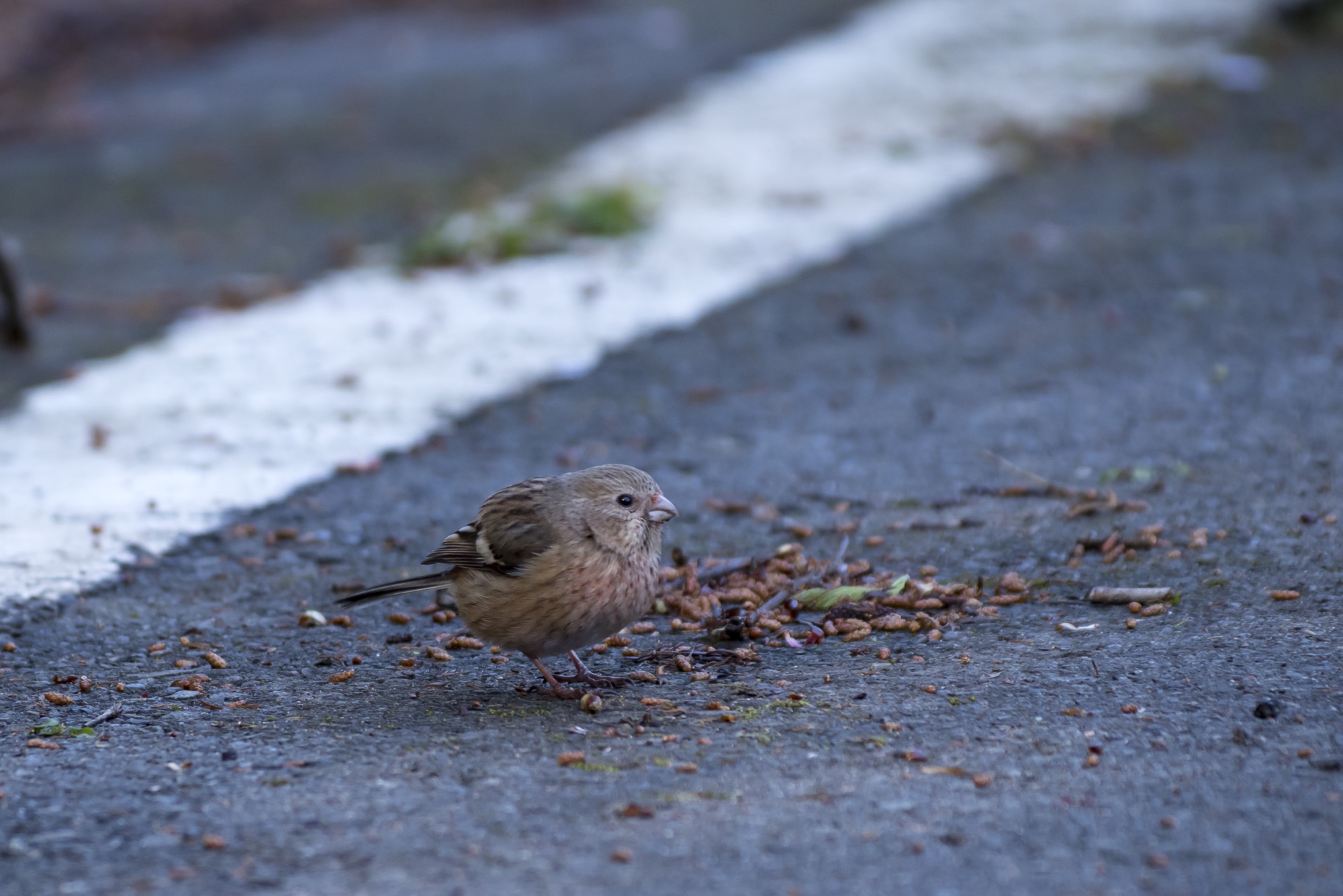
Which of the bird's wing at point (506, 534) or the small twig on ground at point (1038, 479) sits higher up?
the bird's wing at point (506, 534)

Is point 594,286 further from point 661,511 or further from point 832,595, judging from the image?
point 661,511

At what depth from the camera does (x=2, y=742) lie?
12.6ft

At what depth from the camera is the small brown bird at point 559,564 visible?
4.06m

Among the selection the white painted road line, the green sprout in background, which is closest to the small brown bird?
the white painted road line

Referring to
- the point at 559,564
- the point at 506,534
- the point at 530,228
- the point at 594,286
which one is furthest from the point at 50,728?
the point at 530,228

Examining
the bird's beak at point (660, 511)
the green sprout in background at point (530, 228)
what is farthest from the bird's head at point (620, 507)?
the green sprout in background at point (530, 228)

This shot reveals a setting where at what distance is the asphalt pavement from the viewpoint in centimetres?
317

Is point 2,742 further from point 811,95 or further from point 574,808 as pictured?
point 811,95

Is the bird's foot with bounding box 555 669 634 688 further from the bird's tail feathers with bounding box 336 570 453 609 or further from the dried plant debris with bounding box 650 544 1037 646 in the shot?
the bird's tail feathers with bounding box 336 570 453 609

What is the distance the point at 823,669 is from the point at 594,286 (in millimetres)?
4710

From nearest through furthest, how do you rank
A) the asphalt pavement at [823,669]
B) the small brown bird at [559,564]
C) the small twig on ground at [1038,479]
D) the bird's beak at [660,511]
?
the asphalt pavement at [823,669] < the small brown bird at [559,564] < the bird's beak at [660,511] < the small twig on ground at [1038,479]

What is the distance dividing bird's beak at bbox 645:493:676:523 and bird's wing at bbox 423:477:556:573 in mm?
325

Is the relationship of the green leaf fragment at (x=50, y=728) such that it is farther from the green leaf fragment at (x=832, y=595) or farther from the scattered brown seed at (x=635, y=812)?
the green leaf fragment at (x=832, y=595)

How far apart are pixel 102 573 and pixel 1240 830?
12.7 ft
